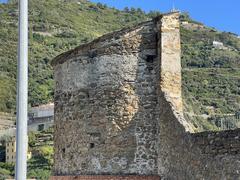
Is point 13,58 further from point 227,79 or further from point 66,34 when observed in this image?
point 227,79

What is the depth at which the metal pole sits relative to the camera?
646 cm

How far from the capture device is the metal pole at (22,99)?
646 centimetres

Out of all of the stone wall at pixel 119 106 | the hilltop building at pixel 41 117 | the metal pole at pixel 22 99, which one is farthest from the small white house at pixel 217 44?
the metal pole at pixel 22 99

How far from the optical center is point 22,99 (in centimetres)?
657

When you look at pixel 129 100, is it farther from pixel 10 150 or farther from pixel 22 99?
pixel 10 150

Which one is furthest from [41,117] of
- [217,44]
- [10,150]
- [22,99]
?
[22,99]

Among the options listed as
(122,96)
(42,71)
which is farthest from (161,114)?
(42,71)

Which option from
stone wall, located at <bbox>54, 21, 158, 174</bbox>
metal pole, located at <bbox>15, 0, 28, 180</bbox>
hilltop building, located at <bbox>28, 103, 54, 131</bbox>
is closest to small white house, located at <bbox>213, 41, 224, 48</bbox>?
hilltop building, located at <bbox>28, 103, 54, 131</bbox>

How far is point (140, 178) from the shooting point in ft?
40.8

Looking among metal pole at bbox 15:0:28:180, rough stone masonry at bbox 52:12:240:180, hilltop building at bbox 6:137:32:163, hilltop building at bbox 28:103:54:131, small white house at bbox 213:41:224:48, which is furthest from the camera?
hilltop building at bbox 28:103:54:131

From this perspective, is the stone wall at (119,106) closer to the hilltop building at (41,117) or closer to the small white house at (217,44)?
the hilltop building at (41,117)

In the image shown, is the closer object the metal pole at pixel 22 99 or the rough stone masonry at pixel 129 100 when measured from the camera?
the metal pole at pixel 22 99

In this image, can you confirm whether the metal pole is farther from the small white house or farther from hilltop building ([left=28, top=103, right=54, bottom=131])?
the small white house

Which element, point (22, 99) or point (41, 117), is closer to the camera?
point (22, 99)
